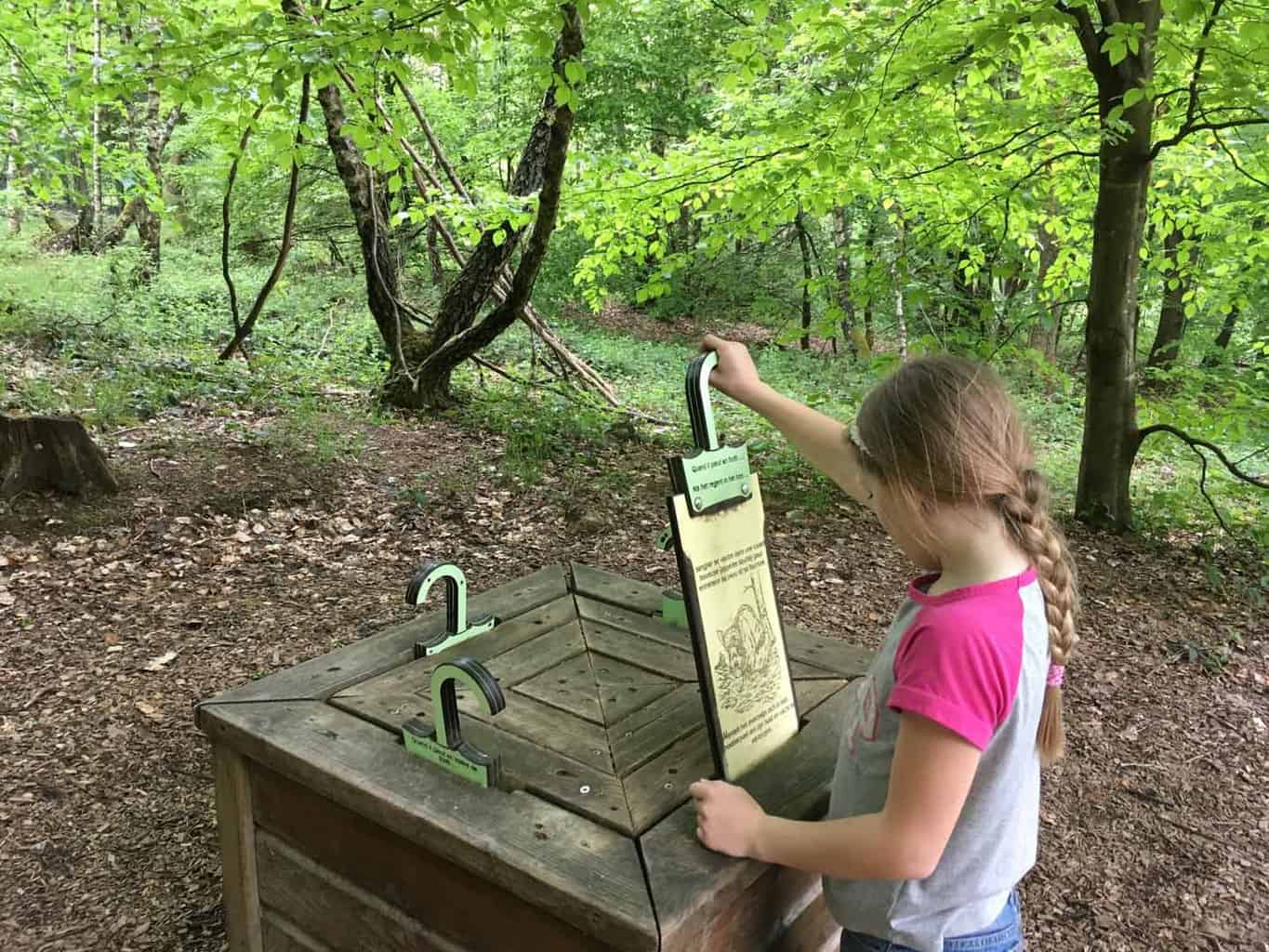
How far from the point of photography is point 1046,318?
5.15m

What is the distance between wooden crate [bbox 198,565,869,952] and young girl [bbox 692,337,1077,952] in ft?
0.43

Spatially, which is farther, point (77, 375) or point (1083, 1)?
point (77, 375)

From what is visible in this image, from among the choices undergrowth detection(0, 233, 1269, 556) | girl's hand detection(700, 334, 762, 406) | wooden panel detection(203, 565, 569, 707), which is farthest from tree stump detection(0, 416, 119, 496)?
girl's hand detection(700, 334, 762, 406)

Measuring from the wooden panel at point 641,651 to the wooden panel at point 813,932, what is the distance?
485 millimetres

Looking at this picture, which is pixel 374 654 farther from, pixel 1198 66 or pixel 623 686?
pixel 1198 66

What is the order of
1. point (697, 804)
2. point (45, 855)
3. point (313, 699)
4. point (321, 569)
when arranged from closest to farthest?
point (697, 804) < point (313, 699) < point (45, 855) < point (321, 569)

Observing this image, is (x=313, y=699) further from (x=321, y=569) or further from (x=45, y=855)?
(x=321, y=569)

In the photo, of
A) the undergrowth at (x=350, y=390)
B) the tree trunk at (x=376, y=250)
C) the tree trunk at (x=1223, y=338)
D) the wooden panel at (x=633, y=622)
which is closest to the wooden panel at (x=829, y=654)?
the wooden panel at (x=633, y=622)

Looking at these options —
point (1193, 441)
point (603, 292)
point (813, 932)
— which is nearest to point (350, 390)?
point (603, 292)

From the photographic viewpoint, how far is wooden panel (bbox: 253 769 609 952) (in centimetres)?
127

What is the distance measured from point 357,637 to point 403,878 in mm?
2203

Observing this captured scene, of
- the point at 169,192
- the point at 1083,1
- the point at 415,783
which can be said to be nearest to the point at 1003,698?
the point at 415,783

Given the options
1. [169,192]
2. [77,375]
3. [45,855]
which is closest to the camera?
[45,855]

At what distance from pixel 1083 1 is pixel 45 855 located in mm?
4598
